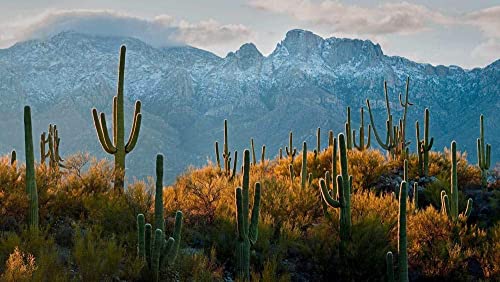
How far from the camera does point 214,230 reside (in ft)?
38.6

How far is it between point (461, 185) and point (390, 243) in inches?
293

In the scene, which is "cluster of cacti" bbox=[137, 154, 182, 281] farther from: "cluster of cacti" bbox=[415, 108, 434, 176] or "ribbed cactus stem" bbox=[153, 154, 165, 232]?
"cluster of cacti" bbox=[415, 108, 434, 176]

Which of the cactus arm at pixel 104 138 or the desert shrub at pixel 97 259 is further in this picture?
the cactus arm at pixel 104 138

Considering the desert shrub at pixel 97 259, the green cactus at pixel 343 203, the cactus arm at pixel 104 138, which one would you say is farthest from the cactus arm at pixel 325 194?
the cactus arm at pixel 104 138

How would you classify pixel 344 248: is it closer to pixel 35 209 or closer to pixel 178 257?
pixel 178 257

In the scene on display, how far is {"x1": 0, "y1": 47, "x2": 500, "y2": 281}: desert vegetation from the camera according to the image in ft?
29.2

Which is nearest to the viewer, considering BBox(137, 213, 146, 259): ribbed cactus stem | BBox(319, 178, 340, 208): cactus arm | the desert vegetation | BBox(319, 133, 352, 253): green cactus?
the desert vegetation

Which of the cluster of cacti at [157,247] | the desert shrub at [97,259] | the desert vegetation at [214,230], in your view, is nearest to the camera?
the desert shrub at [97,259]

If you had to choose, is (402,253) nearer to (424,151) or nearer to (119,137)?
(119,137)

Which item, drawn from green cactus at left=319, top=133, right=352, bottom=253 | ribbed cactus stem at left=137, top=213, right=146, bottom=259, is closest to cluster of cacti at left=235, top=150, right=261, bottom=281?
ribbed cactus stem at left=137, top=213, right=146, bottom=259

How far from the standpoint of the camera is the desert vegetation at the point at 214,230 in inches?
351

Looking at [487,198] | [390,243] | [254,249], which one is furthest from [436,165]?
[254,249]

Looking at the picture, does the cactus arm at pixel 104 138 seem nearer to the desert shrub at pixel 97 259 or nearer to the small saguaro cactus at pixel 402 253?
the desert shrub at pixel 97 259

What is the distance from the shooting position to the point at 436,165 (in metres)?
19.4
